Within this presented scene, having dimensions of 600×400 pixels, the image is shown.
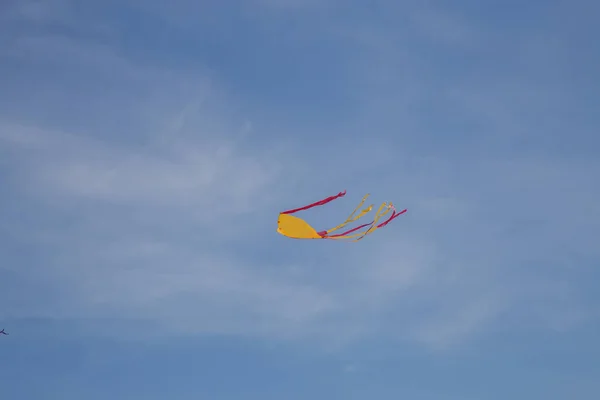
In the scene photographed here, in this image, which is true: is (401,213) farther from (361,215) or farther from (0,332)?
(0,332)

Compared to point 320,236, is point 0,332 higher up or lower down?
lower down

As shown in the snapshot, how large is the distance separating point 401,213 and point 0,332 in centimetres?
2510

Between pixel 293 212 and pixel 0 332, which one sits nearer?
pixel 293 212

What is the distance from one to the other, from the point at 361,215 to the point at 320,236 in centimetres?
261

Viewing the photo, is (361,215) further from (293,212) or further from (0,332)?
(0,332)

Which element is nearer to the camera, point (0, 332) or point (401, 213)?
point (401, 213)

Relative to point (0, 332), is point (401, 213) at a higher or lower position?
higher

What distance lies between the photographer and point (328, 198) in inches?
1351

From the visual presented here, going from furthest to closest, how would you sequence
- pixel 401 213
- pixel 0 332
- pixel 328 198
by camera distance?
pixel 0 332 → pixel 401 213 → pixel 328 198

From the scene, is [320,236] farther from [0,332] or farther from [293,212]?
[0,332]

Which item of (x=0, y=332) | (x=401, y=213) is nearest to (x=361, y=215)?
(x=401, y=213)

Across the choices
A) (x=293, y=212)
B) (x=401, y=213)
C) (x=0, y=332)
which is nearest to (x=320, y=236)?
(x=293, y=212)

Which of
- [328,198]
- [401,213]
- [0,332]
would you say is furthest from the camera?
[0,332]

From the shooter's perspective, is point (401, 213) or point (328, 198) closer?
point (328, 198)
